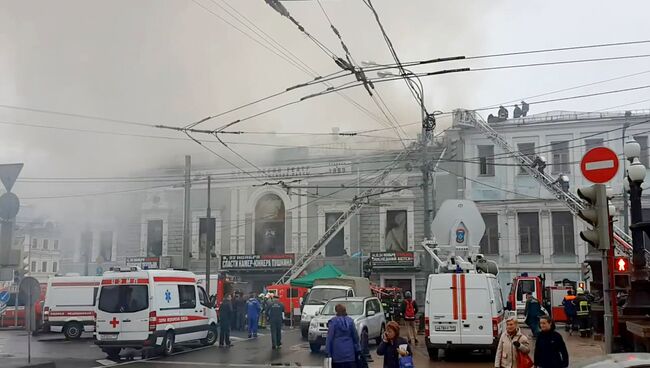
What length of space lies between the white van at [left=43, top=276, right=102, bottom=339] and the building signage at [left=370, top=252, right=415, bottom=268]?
15.0 metres

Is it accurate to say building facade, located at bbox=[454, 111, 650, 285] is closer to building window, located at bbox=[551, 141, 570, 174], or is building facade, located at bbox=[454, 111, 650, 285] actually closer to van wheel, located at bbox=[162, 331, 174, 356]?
building window, located at bbox=[551, 141, 570, 174]

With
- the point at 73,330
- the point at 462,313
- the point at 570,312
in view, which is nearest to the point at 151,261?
the point at 73,330

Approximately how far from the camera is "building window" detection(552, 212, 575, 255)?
32531mm

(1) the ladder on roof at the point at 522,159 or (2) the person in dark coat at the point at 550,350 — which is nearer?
(2) the person in dark coat at the point at 550,350

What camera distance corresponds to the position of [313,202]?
119ft

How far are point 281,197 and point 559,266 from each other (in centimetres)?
1637

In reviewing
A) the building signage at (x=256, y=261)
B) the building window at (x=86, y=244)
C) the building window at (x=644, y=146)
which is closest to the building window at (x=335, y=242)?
the building signage at (x=256, y=261)

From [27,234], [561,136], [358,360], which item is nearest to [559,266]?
[561,136]

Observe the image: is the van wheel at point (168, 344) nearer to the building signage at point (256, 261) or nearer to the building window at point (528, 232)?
the building signage at point (256, 261)

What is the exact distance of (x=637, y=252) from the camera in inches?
488

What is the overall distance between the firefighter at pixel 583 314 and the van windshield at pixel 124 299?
14.2 meters

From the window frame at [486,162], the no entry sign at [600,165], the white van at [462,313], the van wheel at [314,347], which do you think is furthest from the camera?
the window frame at [486,162]

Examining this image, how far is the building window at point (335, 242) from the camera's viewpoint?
3566 centimetres

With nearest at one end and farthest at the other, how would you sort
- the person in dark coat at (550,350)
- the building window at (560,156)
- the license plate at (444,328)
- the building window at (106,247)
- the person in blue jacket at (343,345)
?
the person in dark coat at (550,350)
the person in blue jacket at (343,345)
the license plate at (444,328)
the building window at (560,156)
the building window at (106,247)
